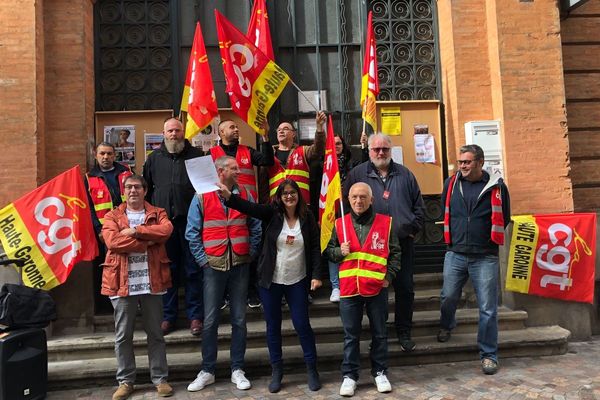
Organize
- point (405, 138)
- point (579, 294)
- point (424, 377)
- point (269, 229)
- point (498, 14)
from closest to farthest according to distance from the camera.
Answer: point (269, 229)
point (424, 377)
point (579, 294)
point (498, 14)
point (405, 138)

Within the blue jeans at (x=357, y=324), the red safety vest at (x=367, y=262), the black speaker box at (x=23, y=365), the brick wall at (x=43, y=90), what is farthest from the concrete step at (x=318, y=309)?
the brick wall at (x=43, y=90)

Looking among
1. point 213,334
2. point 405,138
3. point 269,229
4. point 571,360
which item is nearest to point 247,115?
point 269,229

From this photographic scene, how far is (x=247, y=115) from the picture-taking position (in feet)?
18.5

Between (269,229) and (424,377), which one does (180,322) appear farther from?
(424,377)

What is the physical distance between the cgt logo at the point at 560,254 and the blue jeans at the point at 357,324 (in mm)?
2774

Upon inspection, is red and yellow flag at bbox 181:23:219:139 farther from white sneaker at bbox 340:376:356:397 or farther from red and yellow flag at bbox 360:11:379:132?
white sneaker at bbox 340:376:356:397

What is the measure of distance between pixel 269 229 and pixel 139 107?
146 inches

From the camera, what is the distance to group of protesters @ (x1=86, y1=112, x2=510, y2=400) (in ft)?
15.1

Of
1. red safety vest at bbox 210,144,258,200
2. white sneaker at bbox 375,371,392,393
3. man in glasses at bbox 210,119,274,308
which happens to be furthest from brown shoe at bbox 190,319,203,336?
white sneaker at bbox 375,371,392,393

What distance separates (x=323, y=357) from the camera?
530 centimetres

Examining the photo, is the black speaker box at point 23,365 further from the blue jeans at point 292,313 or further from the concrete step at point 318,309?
the blue jeans at point 292,313

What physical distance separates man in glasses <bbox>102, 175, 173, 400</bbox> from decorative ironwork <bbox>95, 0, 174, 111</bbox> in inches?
119


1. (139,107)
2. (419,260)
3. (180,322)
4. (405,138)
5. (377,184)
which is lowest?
(180,322)

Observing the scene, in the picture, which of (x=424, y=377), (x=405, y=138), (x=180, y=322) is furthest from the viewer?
(x=405, y=138)
